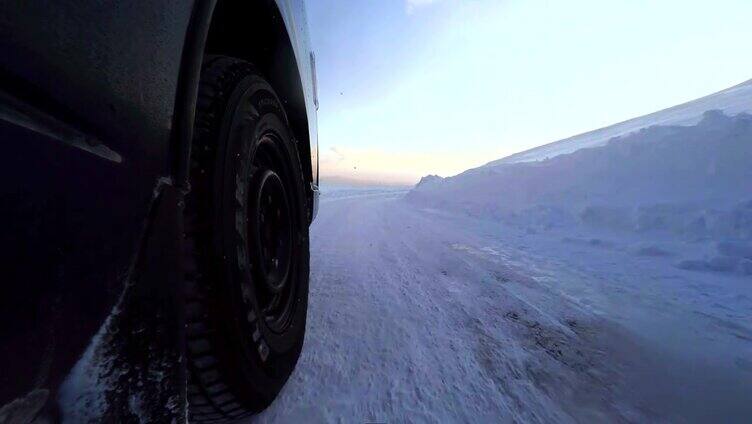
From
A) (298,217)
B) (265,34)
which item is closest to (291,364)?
(298,217)

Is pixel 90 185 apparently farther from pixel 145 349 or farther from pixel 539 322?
pixel 539 322

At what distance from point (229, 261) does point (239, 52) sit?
0.94 metres

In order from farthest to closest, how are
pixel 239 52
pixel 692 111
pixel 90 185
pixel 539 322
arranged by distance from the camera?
pixel 692 111 < pixel 539 322 < pixel 239 52 < pixel 90 185

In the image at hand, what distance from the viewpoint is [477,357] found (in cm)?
179

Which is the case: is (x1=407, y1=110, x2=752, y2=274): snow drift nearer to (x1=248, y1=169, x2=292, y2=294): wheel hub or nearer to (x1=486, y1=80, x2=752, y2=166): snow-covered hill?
(x1=486, y1=80, x2=752, y2=166): snow-covered hill

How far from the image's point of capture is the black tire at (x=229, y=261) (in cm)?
89

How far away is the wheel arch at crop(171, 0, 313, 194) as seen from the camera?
687mm

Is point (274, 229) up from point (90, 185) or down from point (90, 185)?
down

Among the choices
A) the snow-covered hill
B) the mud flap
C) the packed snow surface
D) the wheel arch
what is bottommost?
the packed snow surface

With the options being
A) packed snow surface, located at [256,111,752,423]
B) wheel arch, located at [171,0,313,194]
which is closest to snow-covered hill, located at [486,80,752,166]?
packed snow surface, located at [256,111,752,423]

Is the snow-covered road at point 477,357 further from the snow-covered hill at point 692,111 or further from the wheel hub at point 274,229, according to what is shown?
the snow-covered hill at point 692,111

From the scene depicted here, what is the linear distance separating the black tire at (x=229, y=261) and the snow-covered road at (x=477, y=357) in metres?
0.35

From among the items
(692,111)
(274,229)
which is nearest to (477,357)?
(274,229)

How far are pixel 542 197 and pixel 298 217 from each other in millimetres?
9100
